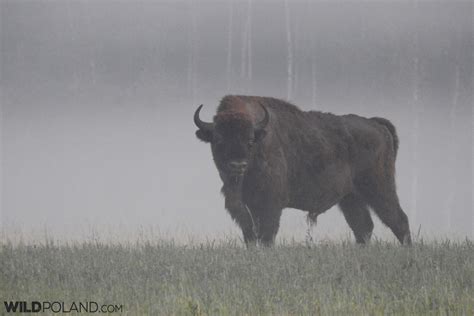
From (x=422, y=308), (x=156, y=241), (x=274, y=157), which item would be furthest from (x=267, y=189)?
(x=422, y=308)

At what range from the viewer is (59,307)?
23.0ft

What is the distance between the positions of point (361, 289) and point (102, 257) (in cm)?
358

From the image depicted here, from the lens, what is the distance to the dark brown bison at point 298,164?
11.4m

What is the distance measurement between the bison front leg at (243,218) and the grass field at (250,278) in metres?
0.67

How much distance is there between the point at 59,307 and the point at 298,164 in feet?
20.7

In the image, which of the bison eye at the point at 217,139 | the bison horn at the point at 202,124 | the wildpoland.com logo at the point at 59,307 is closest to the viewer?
the wildpoland.com logo at the point at 59,307

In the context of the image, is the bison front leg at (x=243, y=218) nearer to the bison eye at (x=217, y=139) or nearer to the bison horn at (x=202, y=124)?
the bison eye at (x=217, y=139)

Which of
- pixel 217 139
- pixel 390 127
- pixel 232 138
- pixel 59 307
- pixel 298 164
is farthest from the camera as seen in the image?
pixel 390 127

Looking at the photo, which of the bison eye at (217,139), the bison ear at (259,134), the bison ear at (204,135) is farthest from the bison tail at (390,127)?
the bison eye at (217,139)

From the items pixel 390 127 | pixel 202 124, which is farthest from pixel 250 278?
pixel 390 127

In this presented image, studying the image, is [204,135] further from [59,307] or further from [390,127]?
[59,307]

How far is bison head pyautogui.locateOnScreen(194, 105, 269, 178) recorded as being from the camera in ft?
36.3

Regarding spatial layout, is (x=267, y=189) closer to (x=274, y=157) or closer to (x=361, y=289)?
(x=274, y=157)

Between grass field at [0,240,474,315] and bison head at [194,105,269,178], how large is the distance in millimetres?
1132
